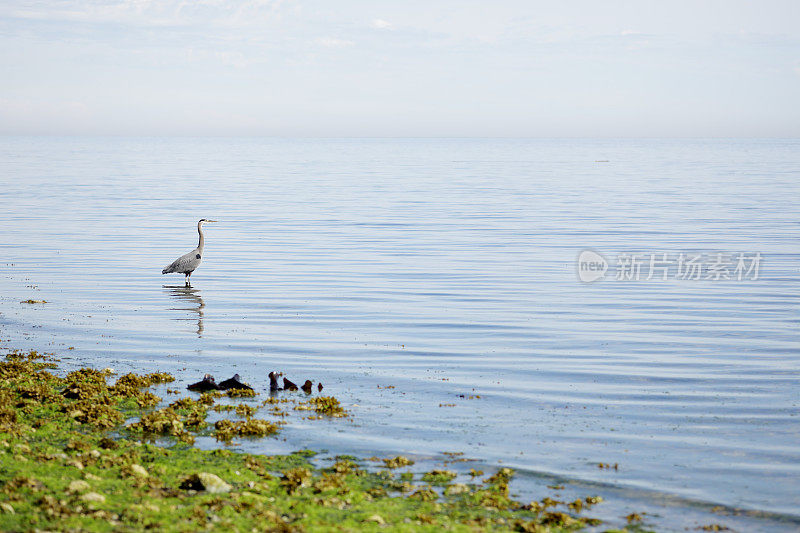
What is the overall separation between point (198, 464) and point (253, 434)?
5.46 feet

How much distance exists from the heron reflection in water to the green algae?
9.55 metres

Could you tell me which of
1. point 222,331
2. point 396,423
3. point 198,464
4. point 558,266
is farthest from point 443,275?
point 198,464

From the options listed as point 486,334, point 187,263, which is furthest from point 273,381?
point 187,263

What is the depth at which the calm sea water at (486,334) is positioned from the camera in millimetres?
12539

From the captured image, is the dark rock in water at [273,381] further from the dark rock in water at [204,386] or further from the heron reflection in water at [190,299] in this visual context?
the heron reflection in water at [190,299]

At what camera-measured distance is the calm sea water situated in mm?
12539

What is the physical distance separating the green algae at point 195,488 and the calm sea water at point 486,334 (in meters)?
0.84

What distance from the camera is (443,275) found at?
34.1m

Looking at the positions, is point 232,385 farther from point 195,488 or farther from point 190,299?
point 190,299

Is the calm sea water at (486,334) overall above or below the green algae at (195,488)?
above

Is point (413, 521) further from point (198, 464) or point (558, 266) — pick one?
point (558, 266)

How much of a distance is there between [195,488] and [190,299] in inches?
736

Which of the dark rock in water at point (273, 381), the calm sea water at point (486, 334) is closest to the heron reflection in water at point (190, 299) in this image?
the calm sea water at point (486, 334)

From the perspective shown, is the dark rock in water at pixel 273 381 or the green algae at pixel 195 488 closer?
the green algae at pixel 195 488
